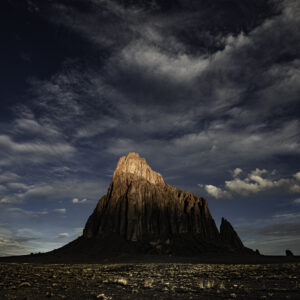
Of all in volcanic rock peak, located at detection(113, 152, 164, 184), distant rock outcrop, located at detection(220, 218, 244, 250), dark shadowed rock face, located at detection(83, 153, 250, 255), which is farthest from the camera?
volcanic rock peak, located at detection(113, 152, 164, 184)

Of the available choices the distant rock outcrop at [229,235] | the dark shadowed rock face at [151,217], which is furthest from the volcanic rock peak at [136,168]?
the distant rock outcrop at [229,235]

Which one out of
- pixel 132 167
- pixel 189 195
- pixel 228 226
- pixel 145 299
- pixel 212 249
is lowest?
pixel 145 299

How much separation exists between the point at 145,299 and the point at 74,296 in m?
4.44

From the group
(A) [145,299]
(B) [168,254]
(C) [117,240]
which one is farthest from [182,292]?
(C) [117,240]

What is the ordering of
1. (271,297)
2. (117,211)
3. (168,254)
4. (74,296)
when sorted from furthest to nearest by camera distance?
1. (117,211)
2. (168,254)
3. (74,296)
4. (271,297)

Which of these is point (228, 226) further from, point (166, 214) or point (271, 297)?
point (271, 297)

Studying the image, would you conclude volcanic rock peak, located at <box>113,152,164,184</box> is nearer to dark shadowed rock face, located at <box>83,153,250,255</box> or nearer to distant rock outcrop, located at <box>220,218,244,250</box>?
dark shadowed rock face, located at <box>83,153,250,255</box>

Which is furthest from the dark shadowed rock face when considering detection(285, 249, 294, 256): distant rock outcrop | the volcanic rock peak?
detection(285, 249, 294, 256): distant rock outcrop

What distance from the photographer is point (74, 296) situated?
13812 millimetres

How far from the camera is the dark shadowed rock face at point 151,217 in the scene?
95.6 m

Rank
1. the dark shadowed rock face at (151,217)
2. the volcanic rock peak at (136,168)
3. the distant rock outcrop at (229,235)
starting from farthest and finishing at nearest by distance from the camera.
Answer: the volcanic rock peak at (136,168)
the distant rock outcrop at (229,235)
the dark shadowed rock face at (151,217)

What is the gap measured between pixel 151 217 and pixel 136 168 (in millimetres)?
27767

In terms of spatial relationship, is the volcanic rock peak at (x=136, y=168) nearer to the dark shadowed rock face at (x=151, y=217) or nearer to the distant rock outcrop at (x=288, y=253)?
the dark shadowed rock face at (x=151, y=217)

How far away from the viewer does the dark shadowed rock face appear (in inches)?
3762
